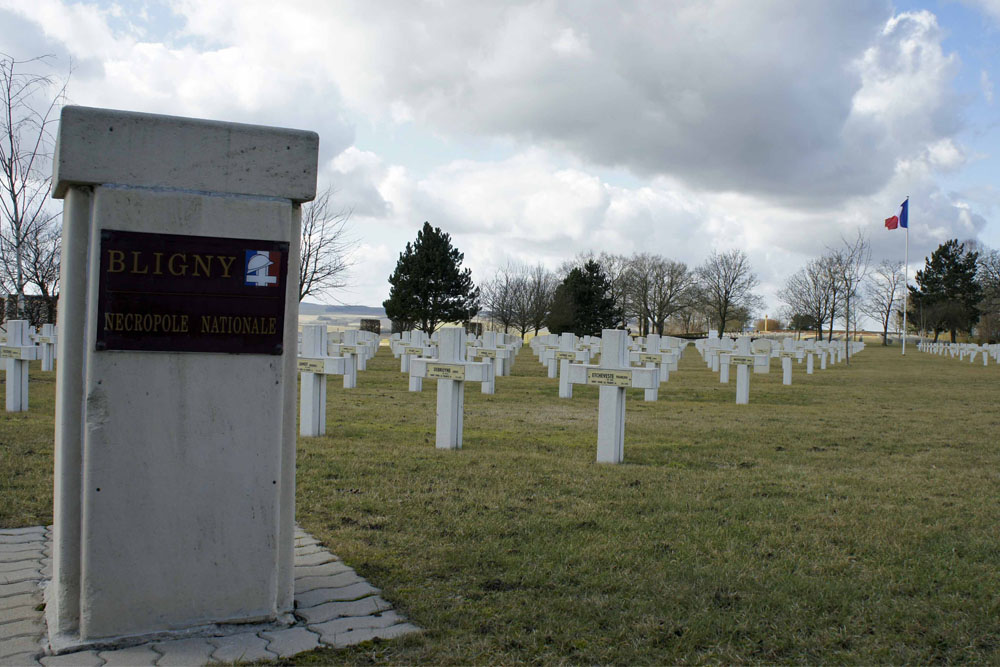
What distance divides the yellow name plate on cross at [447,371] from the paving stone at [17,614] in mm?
4885

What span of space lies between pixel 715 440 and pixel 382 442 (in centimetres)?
393

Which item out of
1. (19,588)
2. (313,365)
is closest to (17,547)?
(19,588)

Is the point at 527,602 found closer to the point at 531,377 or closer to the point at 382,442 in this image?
the point at 382,442

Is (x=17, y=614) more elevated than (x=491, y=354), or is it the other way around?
(x=491, y=354)

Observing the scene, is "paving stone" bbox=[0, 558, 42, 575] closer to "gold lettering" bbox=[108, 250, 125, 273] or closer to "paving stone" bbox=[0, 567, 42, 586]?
"paving stone" bbox=[0, 567, 42, 586]

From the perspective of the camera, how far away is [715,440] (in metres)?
9.27

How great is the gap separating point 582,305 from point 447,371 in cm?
5007

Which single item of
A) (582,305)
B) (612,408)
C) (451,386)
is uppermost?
(582,305)

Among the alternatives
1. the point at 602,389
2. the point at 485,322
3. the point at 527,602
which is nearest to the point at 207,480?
the point at 527,602

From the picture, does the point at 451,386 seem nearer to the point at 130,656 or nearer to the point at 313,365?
the point at 313,365

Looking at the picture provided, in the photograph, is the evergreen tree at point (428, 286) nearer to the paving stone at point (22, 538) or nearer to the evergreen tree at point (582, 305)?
the evergreen tree at point (582, 305)

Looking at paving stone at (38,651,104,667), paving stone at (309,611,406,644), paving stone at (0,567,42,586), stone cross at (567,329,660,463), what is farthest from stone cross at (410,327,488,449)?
paving stone at (38,651,104,667)

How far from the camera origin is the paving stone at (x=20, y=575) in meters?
3.85

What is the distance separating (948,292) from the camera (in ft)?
234
